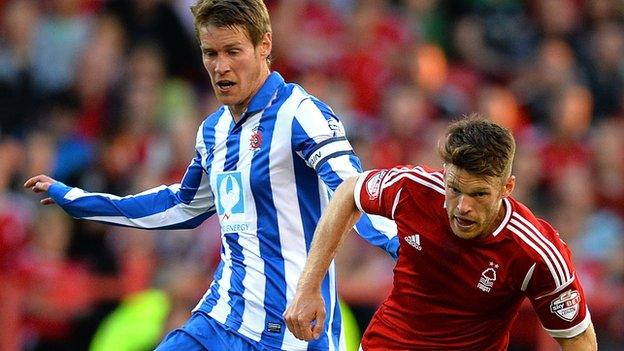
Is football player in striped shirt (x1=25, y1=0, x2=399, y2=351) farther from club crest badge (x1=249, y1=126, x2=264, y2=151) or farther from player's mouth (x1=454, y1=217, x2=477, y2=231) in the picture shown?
player's mouth (x1=454, y1=217, x2=477, y2=231)

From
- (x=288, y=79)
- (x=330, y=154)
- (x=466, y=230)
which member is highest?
(x=288, y=79)

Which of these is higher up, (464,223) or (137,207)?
(464,223)

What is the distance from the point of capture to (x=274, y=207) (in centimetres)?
555

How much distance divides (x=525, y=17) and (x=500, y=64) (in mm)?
766

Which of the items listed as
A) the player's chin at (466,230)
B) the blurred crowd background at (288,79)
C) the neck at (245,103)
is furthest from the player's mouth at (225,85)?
the blurred crowd background at (288,79)

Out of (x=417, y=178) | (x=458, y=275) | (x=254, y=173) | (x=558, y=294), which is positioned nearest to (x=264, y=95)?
(x=254, y=173)

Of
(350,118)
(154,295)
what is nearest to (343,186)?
(154,295)

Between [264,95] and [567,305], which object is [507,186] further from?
[264,95]

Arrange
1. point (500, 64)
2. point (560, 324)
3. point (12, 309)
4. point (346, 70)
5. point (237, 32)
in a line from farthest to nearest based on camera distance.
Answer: point (500, 64) < point (346, 70) < point (12, 309) < point (237, 32) < point (560, 324)

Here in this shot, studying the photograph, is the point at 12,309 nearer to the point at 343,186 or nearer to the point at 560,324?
the point at 343,186

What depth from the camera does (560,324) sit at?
5023 mm

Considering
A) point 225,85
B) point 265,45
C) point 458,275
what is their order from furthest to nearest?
point 265,45 → point 225,85 → point 458,275

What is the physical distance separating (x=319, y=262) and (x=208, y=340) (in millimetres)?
777

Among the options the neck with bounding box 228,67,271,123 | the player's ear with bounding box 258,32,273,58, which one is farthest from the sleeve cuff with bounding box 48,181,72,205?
the player's ear with bounding box 258,32,273,58
